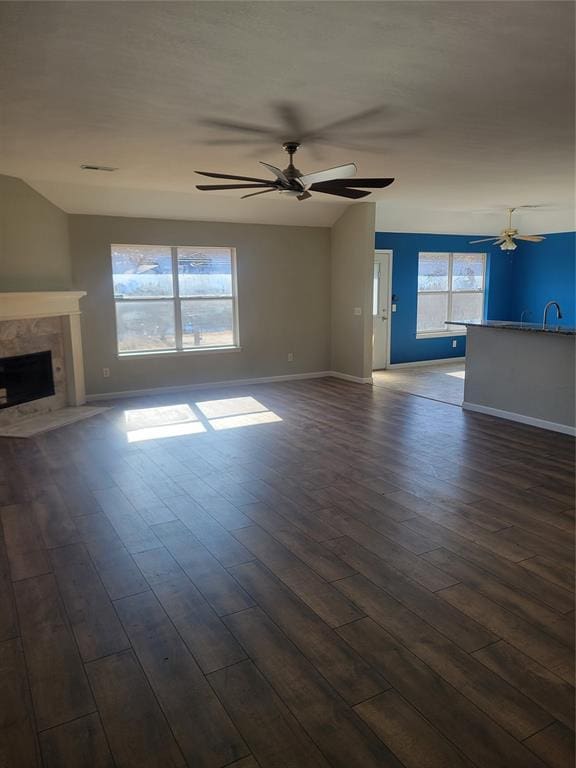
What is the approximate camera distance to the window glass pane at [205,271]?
7496 mm

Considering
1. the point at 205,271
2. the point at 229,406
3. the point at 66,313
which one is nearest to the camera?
the point at 66,313

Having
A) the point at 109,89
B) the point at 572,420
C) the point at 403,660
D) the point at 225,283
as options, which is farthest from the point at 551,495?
the point at 225,283

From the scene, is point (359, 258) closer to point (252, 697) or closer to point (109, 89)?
point (109, 89)

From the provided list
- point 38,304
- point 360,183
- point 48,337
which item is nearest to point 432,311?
point 360,183

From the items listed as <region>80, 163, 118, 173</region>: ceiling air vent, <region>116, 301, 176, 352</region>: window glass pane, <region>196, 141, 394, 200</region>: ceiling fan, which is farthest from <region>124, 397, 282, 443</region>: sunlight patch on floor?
<region>80, 163, 118, 173</region>: ceiling air vent

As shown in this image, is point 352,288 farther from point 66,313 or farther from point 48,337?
point 48,337

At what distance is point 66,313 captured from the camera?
6.34m

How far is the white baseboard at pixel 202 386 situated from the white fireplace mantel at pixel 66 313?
0.33 metres

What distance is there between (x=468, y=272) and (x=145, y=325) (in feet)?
21.7

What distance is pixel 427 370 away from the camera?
30.9ft

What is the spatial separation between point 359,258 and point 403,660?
6.44 m

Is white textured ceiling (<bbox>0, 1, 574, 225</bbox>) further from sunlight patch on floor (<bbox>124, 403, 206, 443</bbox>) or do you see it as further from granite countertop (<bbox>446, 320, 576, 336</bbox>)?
sunlight patch on floor (<bbox>124, 403, 206, 443</bbox>)

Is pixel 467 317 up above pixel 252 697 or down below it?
above

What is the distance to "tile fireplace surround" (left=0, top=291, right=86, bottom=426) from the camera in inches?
227
